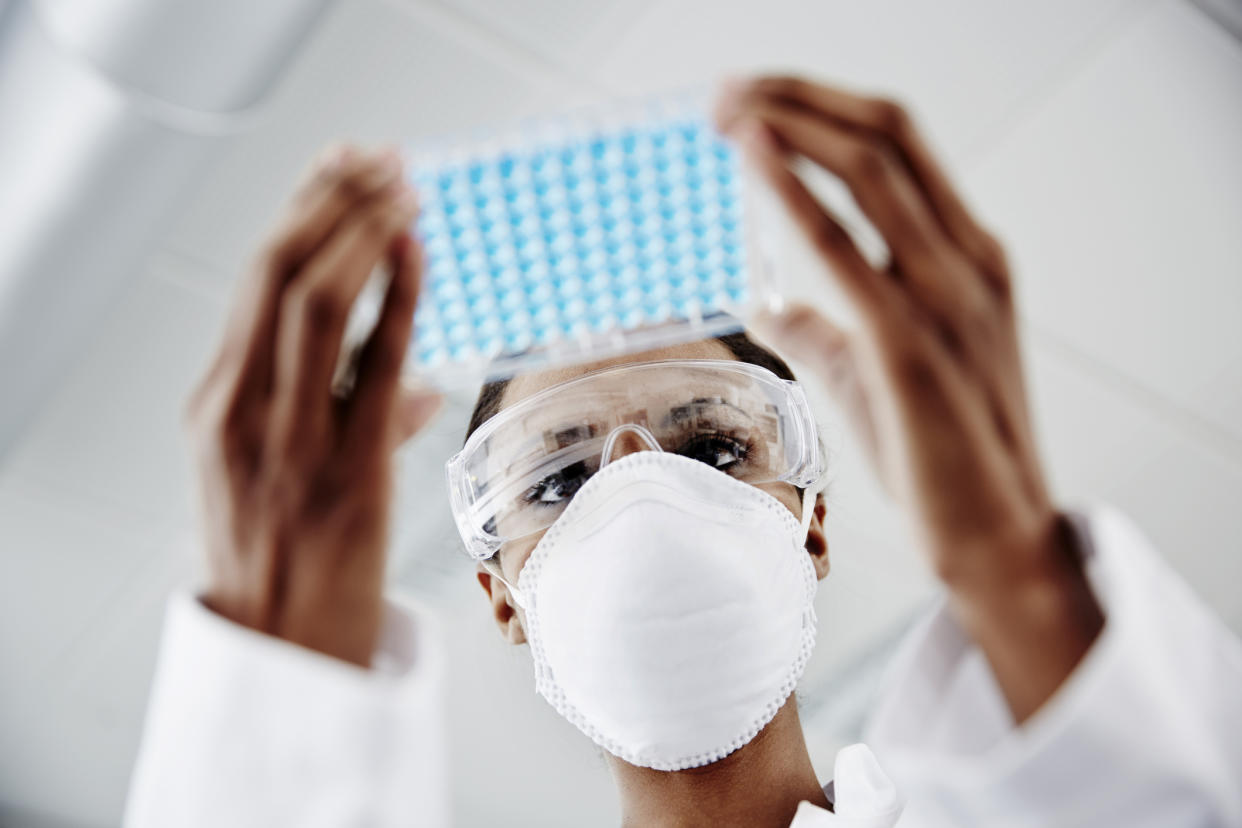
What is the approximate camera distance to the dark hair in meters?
1.47

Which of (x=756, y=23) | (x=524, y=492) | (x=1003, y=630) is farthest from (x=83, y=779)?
(x=1003, y=630)

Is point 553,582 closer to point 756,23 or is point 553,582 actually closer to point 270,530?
point 270,530

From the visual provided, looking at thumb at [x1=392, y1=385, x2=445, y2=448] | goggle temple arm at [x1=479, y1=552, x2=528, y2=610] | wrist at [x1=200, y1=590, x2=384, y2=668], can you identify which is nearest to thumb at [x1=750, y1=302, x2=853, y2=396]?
thumb at [x1=392, y1=385, x2=445, y2=448]

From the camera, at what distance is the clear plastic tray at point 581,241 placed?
84 cm

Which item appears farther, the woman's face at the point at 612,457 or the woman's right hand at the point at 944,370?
the woman's face at the point at 612,457

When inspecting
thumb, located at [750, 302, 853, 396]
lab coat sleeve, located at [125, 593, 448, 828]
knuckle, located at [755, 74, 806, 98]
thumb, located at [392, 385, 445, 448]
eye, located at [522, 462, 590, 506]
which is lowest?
eye, located at [522, 462, 590, 506]

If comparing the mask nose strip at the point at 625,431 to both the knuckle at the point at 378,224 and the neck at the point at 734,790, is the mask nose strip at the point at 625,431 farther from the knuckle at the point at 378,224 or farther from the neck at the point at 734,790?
the knuckle at the point at 378,224

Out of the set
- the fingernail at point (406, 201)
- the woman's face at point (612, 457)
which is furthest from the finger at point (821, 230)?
the woman's face at point (612, 457)

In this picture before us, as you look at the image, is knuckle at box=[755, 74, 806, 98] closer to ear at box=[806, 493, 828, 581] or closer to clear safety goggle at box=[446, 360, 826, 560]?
clear safety goggle at box=[446, 360, 826, 560]

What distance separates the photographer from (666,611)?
3.61 feet

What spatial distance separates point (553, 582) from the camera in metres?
1.16

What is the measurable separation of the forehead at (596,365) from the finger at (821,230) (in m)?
0.69

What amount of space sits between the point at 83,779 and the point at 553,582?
10.6 ft

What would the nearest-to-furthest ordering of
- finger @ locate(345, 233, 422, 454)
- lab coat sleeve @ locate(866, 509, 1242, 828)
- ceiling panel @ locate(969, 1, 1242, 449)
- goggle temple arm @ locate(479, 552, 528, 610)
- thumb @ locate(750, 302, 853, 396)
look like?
lab coat sleeve @ locate(866, 509, 1242, 828)
finger @ locate(345, 233, 422, 454)
thumb @ locate(750, 302, 853, 396)
goggle temple arm @ locate(479, 552, 528, 610)
ceiling panel @ locate(969, 1, 1242, 449)
